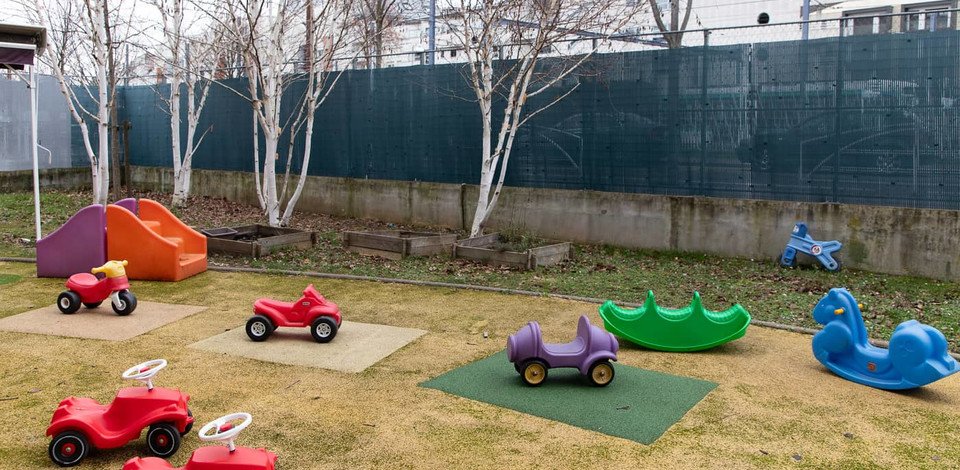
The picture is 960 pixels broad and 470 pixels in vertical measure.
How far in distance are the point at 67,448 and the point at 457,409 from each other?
237 cm

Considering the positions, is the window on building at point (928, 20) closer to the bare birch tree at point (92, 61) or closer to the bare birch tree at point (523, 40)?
the bare birch tree at point (523, 40)

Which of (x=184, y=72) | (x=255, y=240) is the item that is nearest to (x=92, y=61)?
(x=184, y=72)

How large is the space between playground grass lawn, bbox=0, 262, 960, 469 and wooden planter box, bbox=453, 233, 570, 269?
8.95ft

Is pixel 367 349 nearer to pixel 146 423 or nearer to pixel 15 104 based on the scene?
pixel 146 423

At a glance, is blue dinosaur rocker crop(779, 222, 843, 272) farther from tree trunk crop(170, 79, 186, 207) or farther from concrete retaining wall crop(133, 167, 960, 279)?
tree trunk crop(170, 79, 186, 207)

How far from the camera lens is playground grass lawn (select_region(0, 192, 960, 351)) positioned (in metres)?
8.63

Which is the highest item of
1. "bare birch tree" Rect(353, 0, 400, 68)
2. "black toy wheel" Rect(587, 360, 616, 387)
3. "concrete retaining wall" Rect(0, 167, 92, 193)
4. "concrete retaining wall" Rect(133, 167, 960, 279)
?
"bare birch tree" Rect(353, 0, 400, 68)

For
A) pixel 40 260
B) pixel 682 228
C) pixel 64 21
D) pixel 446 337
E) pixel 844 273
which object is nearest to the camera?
pixel 446 337

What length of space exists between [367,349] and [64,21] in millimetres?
15535

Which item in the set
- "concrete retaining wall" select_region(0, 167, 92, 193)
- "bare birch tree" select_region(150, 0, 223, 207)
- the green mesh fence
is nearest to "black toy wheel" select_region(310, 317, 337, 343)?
the green mesh fence

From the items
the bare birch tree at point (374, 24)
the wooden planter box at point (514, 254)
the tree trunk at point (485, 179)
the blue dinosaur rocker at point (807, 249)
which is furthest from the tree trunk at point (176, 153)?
the blue dinosaur rocker at point (807, 249)

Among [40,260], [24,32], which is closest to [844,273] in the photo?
[40,260]

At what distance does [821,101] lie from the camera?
11281 mm

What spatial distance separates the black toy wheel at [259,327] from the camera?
7086 mm
